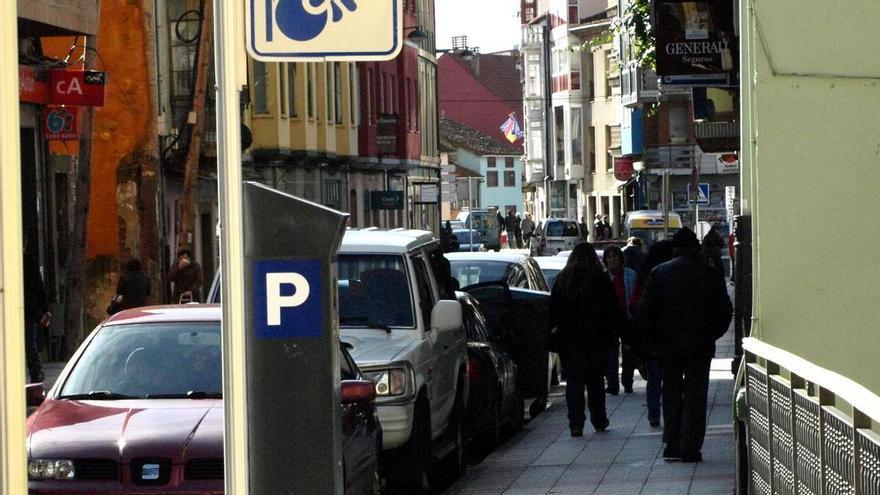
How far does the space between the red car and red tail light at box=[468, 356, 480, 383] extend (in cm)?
383

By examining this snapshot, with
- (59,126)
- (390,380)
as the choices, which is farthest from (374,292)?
(59,126)

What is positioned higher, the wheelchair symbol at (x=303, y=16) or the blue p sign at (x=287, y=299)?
the wheelchair symbol at (x=303, y=16)

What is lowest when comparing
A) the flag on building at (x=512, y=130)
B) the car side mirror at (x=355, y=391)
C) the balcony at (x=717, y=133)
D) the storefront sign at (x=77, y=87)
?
the car side mirror at (x=355, y=391)

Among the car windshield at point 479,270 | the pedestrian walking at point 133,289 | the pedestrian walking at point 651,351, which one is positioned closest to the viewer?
the pedestrian walking at point 651,351

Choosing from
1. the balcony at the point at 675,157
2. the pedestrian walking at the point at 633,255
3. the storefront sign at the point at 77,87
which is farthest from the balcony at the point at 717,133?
the balcony at the point at 675,157

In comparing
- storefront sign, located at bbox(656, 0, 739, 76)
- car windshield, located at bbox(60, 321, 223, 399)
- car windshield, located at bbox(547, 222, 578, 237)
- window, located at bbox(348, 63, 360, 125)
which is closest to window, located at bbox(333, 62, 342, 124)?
window, located at bbox(348, 63, 360, 125)

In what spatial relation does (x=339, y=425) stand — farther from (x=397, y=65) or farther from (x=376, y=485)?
(x=397, y=65)

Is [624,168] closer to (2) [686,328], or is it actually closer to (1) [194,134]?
(1) [194,134]

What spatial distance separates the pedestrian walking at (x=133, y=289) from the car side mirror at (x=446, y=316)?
10.8 m

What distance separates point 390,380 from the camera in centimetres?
1185

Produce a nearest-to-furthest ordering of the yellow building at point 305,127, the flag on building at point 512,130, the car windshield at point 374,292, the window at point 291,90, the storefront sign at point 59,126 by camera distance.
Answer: the car windshield at point 374,292 < the storefront sign at point 59,126 < the yellow building at point 305,127 < the window at point 291,90 < the flag on building at point 512,130

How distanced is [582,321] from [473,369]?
3.38 feet

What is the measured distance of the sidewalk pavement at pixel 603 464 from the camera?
1212cm

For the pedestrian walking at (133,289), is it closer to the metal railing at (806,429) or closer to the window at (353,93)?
the metal railing at (806,429)
